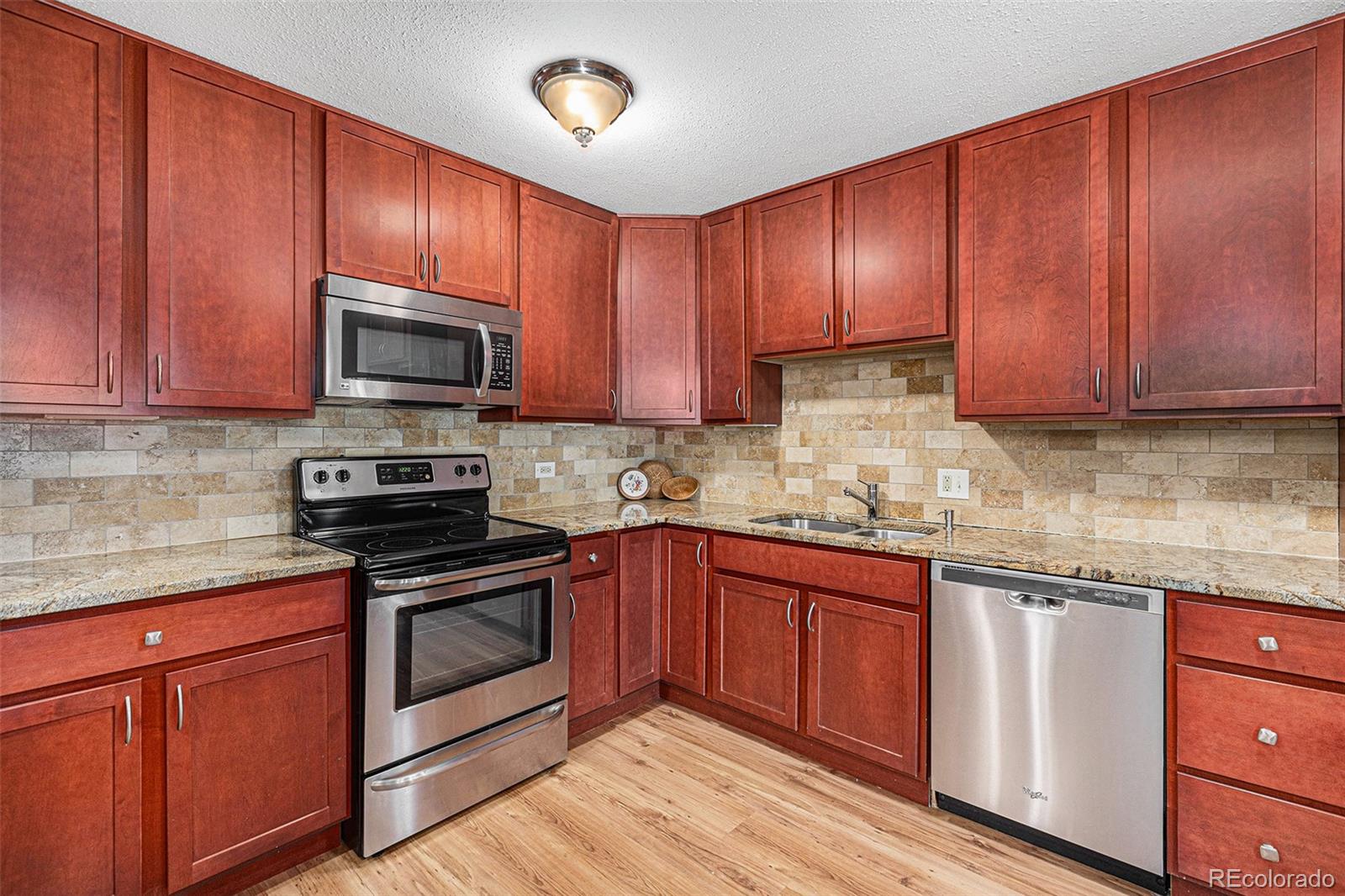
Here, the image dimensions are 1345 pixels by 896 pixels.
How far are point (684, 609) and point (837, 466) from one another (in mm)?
1001

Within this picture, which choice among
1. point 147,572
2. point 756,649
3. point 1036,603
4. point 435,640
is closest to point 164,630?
point 147,572

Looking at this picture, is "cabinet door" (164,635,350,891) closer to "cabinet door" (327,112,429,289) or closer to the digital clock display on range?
the digital clock display on range

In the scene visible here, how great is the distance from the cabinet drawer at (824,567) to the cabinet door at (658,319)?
78cm

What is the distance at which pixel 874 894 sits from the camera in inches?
71.4

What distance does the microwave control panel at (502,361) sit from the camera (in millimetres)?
2594

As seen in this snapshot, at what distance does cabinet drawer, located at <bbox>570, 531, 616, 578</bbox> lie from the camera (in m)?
2.62

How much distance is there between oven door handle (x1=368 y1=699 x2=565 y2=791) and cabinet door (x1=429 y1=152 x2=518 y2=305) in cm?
166

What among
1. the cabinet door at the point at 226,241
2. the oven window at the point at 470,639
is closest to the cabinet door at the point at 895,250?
the oven window at the point at 470,639

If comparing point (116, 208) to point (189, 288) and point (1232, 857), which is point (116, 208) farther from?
point (1232, 857)

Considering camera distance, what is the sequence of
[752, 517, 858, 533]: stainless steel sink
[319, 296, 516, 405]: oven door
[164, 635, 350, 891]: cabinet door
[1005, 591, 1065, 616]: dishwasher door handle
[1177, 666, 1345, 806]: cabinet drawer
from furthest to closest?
1. [752, 517, 858, 533]: stainless steel sink
2. [319, 296, 516, 405]: oven door
3. [1005, 591, 1065, 616]: dishwasher door handle
4. [164, 635, 350, 891]: cabinet door
5. [1177, 666, 1345, 806]: cabinet drawer

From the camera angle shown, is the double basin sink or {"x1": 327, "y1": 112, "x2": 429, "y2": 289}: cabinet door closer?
{"x1": 327, "y1": 112, "x2": 429, "y2": 289}: cabinet door

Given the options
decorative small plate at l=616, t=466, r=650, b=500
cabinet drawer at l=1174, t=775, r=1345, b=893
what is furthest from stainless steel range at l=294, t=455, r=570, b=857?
cabinet drawer at l=1174, t=775, r=1345, b=893

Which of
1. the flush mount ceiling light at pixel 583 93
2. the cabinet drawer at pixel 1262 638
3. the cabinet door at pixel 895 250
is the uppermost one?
the flush mount ceiling light at pixel 583 93
